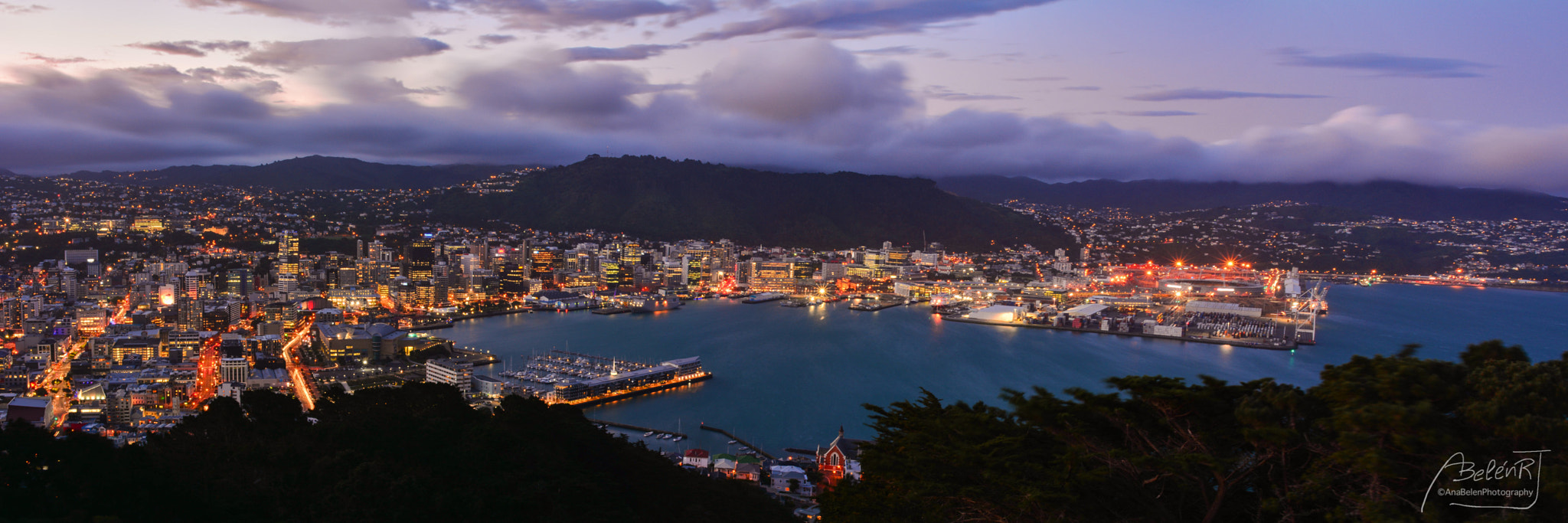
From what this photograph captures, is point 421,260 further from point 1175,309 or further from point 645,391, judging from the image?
point 1175,309

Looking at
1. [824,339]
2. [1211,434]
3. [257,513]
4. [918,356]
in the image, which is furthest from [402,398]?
[824,339]

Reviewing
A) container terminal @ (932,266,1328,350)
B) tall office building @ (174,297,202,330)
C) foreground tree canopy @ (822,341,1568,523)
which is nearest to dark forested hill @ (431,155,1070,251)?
container terminal @ (932,266,1328,350)

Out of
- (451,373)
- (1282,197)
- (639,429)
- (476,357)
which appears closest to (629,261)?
(476,357)

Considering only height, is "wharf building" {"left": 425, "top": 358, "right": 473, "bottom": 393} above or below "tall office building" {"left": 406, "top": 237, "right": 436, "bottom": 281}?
below

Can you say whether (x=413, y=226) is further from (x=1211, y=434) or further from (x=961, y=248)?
(x=1211, y=434)

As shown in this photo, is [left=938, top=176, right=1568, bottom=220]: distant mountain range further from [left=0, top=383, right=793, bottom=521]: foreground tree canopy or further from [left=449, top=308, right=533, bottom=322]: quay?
[left=0, top=383, right=793, bottom=521]: foreground tree canopy
